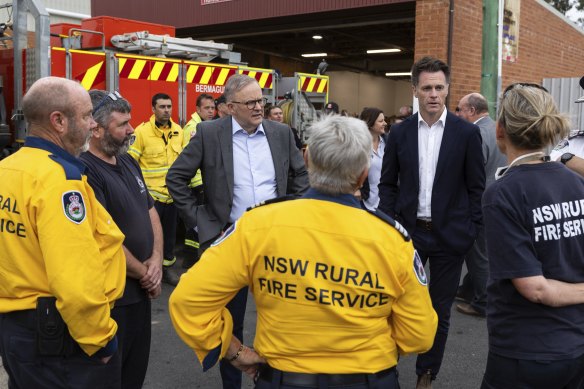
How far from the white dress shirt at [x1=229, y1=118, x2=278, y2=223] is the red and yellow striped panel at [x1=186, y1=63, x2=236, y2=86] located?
4.66 m

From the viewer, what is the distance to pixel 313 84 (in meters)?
10.2

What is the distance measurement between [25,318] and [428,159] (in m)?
2.60

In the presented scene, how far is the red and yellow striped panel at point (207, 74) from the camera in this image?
26.7 ft

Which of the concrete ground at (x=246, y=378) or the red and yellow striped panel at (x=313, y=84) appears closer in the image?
the concrete ground at (x=246, y=378)

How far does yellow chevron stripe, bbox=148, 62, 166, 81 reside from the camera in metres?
7.59

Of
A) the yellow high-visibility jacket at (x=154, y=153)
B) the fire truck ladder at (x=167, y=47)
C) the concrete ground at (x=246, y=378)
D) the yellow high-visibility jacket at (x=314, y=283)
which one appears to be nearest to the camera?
the yellow high-visibility jacket at (x=314, y=283)

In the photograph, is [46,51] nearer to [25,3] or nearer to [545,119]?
[25,3]

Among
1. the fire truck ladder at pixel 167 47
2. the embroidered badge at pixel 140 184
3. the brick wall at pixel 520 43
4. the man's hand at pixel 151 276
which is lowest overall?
the man's hand at pixel 151 276

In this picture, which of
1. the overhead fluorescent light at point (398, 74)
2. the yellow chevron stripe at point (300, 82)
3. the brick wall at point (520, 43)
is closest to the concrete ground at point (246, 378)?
the yellow chevron stripe at point (300, 82)

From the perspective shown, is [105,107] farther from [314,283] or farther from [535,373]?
[535,373]

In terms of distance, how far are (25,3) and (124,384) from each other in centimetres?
449

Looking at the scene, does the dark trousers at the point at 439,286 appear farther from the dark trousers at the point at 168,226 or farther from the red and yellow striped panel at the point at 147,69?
the red and yellow striped panel at the point at 147,69

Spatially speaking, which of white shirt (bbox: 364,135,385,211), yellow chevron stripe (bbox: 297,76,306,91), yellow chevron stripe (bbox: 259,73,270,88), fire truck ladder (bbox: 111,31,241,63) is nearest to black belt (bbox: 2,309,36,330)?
white shirt (bbox: 364,135,385,211)

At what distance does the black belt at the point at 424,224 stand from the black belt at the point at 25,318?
246 cm
